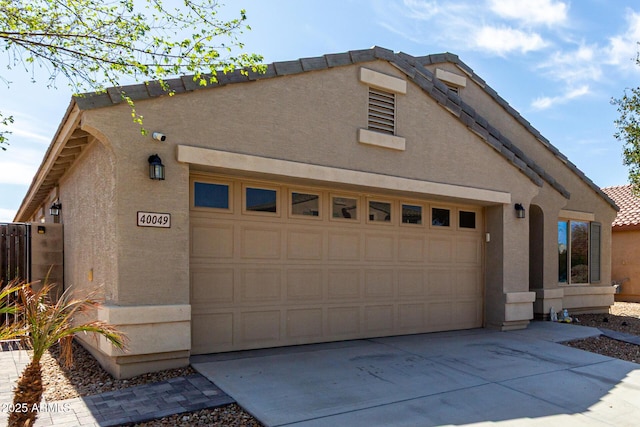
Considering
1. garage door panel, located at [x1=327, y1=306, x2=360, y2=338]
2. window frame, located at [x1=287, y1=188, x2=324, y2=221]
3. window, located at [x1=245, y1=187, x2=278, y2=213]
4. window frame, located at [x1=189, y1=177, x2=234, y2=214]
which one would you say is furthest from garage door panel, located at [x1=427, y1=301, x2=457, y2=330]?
window frame, located at [x1=189, y1=177, x2=234, y2=214]

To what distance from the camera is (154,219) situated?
6262mm

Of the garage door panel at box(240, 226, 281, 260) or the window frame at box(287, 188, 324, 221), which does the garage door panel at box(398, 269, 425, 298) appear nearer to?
the window frame at box(287, 188, 324, 221)

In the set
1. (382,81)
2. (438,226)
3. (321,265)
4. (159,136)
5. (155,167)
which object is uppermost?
(382,81)

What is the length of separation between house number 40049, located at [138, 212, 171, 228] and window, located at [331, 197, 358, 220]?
3087 mm

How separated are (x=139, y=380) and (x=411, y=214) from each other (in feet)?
19.1

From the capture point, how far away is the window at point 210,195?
280 inches

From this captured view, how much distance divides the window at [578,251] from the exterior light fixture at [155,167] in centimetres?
1116

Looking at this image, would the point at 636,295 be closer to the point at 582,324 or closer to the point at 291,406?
the point at 582,324

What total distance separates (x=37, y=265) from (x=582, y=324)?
12.5 m

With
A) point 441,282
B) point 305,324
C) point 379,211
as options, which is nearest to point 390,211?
point 379,211

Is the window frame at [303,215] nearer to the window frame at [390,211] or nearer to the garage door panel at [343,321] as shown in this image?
the window frame at [390,211]

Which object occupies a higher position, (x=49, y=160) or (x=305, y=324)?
(x=49, y=160)

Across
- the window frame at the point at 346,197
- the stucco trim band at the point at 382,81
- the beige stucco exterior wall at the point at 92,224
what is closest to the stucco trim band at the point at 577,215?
the stucco trim band at the point at 382,81

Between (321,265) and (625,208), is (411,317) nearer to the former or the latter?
(321,265)
